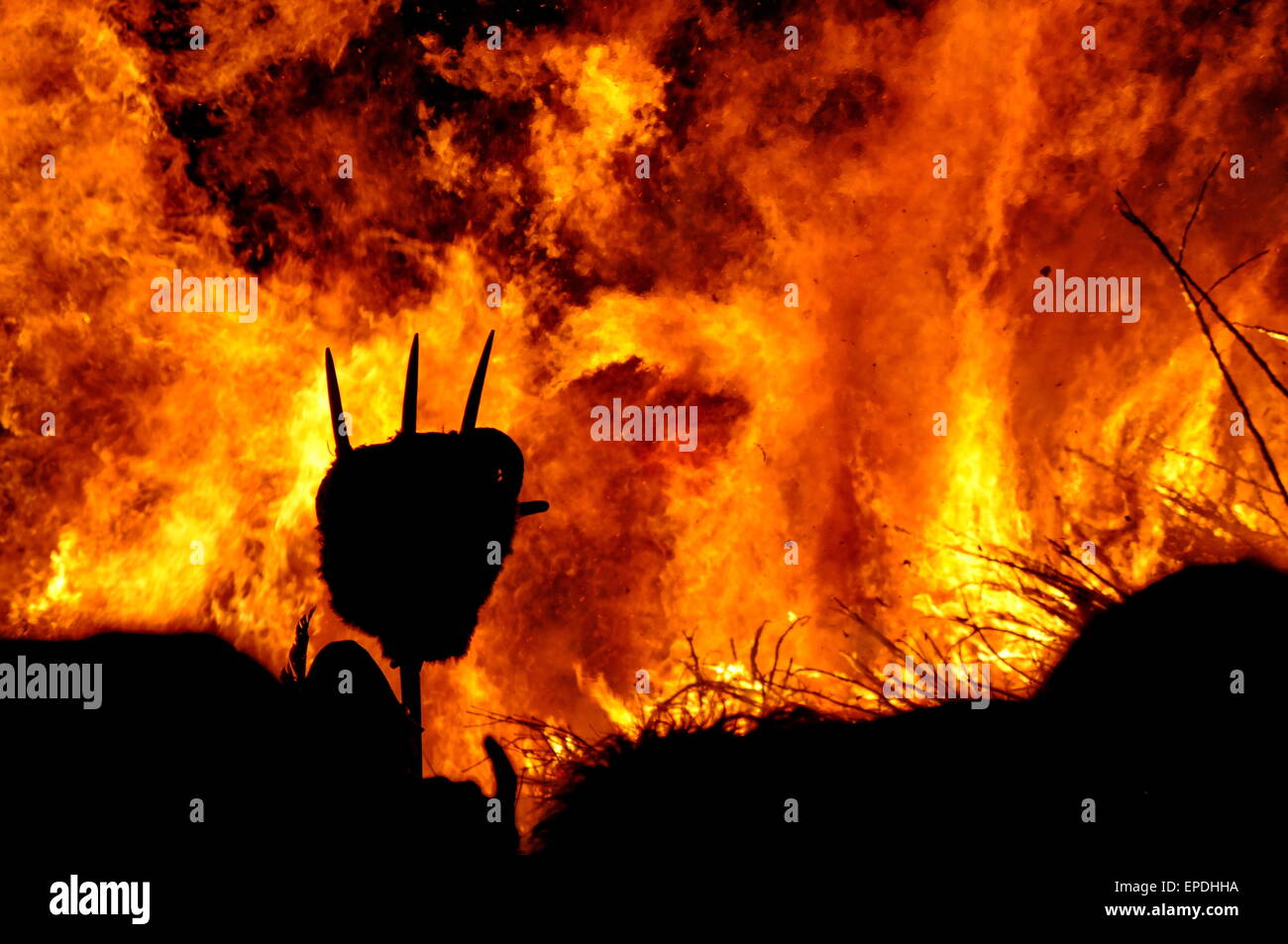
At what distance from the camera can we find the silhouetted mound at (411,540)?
3713 millimetres

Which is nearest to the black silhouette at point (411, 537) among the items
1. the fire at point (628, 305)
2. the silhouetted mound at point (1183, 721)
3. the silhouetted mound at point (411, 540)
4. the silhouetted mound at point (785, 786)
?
the silhouetted mound at point (411, 540)

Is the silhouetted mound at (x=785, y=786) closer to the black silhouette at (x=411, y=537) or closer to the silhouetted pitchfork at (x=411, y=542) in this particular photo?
the silhouetted pitchfork at (x=411, y=542)

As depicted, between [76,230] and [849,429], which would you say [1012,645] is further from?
[76,230]

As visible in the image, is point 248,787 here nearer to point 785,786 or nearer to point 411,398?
point 411,398

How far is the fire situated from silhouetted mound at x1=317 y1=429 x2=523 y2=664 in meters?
1.53

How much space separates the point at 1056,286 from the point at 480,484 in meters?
3.68

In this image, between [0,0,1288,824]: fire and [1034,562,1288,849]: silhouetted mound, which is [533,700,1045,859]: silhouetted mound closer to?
[1034,562,1288,849]: silhouetted mound

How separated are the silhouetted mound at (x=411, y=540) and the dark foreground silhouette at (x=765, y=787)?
0.27 metres

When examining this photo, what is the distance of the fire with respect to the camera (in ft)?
16.2

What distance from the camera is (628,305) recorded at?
539 centimetres

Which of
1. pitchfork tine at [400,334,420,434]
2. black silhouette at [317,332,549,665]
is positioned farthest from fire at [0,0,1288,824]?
black silhouette at [317,332,549,665]

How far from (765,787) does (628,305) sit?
3107 millimetres

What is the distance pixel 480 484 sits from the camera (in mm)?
3920

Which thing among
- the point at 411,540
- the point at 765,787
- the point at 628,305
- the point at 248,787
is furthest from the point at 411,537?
the point at 628,305
